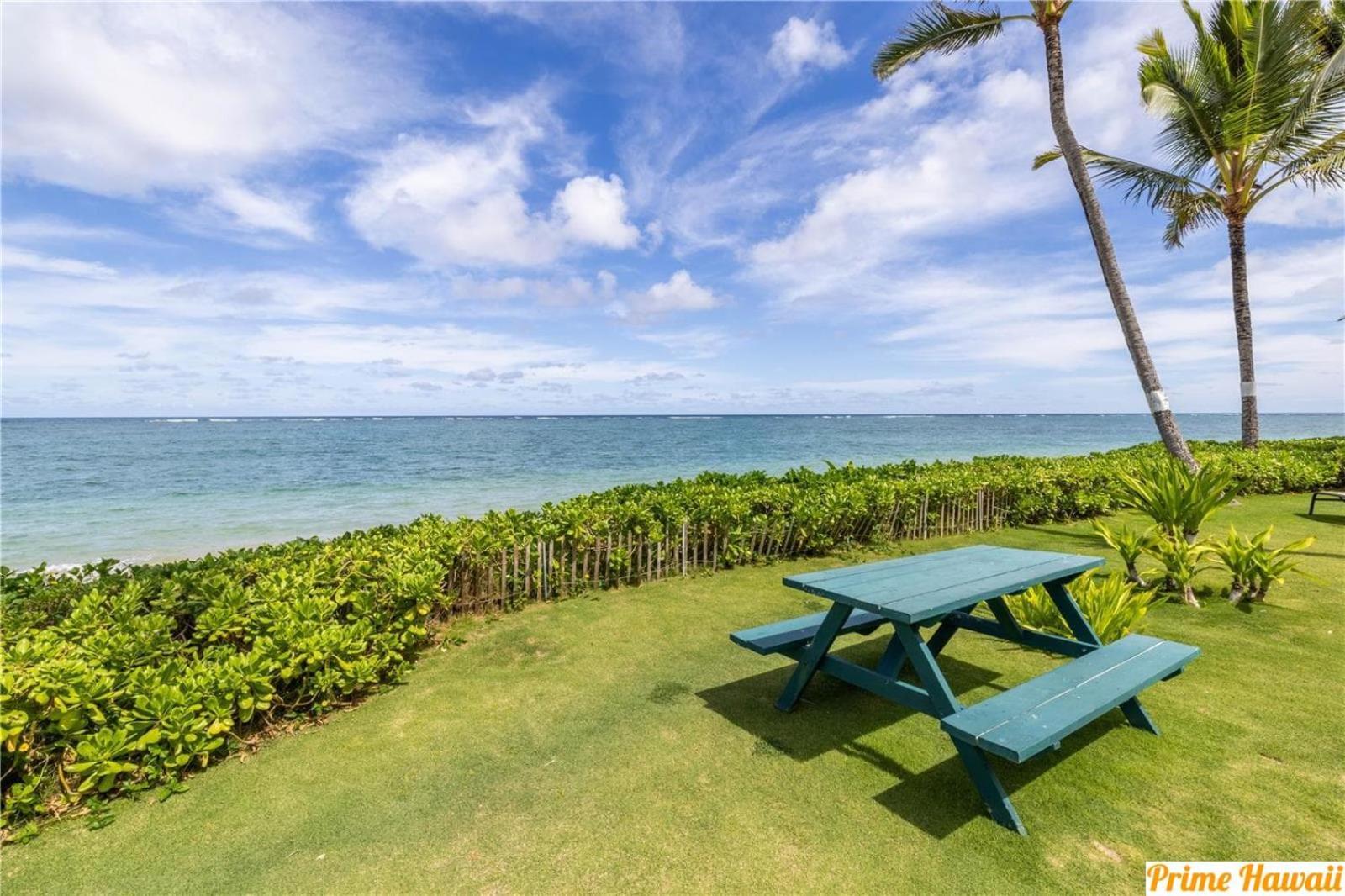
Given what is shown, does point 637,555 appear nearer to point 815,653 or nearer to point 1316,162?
point 815,653

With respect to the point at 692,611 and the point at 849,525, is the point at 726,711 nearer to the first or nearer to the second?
the point at 692,611

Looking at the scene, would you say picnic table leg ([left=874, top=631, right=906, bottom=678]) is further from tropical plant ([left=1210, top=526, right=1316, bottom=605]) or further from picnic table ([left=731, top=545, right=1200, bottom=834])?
tropical plant ([left=1210, top=526, right=1316, bottom=605])

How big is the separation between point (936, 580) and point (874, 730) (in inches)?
44.0

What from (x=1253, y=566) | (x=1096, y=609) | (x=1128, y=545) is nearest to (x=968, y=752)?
(x=1096, y=609)

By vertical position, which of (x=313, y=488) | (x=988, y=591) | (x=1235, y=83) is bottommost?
(x=313, y=488)

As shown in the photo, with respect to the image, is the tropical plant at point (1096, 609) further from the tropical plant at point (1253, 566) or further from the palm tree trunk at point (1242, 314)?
the palm tree trunk at point (1242, 314)

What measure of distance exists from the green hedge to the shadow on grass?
280 centimetres

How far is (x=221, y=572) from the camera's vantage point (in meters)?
4.53

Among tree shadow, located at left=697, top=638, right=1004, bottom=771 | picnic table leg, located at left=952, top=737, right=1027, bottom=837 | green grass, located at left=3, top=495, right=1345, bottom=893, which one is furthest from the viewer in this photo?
tree shadow, located at left=697, top=638, right=1004, bottom=771

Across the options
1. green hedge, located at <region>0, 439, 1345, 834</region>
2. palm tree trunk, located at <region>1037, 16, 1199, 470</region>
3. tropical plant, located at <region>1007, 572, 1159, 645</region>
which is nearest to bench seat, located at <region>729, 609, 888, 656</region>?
tropical plant, located at <region>1007, 572, 1159, 645</region>

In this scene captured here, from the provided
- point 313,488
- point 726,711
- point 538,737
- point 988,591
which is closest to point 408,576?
point 538,737

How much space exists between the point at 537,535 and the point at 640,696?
8.63 feet

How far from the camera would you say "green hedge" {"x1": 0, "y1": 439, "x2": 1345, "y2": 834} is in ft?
10.2

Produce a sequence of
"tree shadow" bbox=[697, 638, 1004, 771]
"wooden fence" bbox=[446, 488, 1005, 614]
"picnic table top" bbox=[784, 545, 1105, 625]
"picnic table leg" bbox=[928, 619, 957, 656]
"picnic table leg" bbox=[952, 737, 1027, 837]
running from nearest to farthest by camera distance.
Answer: "picnic table leg" bbox=[952, 737, 1027, 837]
"picnic table top" bbox=[784, 545, 1105, 625]
"tree shadow" bbox=[697, 638, 1004, 771]
"picnic table leg" bbox=[928, 619, 957, 656]
"wooden fence" bbox=[446, 488, 1005, 614]
